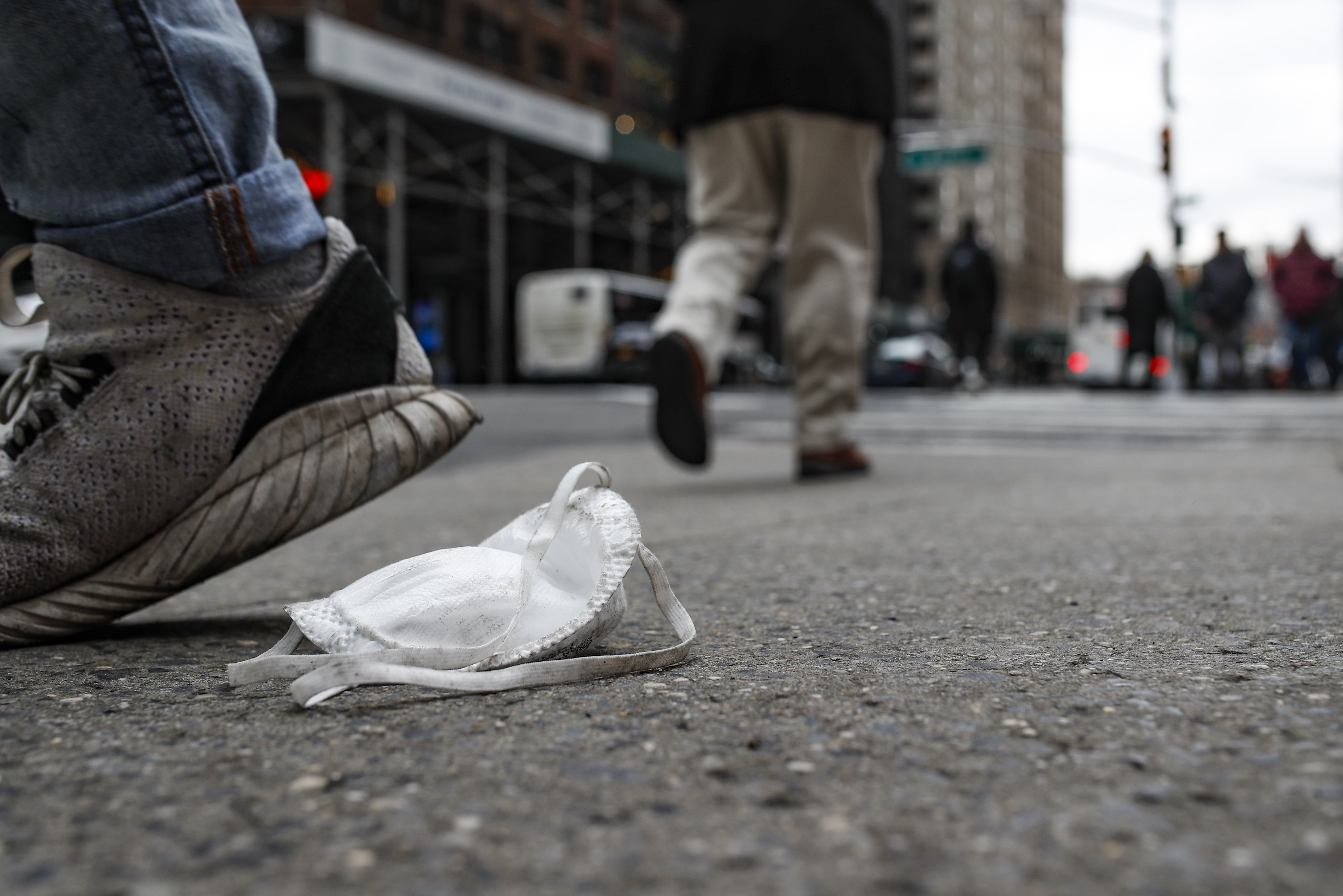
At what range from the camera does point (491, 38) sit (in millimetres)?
28625

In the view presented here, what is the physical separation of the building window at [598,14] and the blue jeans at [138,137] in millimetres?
32367

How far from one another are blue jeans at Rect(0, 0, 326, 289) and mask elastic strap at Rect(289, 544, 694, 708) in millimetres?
614

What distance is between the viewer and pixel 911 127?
49.5 m

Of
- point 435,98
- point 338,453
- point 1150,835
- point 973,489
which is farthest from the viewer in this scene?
point 435,98

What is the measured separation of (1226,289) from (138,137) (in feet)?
47.5

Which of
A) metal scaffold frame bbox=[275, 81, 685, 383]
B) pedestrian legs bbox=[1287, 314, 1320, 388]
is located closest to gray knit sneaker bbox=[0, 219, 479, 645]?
pedestrian legs bbox=[1287, 314, 1320, 388]

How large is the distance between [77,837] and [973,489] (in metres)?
2.85

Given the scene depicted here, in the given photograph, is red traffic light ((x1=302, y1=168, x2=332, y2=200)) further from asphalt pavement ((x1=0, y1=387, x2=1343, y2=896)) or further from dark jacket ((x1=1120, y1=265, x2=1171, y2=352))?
dark jacket ((x1=1120, y1=265, x2=1171, y2=352))

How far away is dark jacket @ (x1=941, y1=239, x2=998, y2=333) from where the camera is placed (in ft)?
43.5

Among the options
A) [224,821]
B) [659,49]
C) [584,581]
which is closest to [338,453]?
[584,581]

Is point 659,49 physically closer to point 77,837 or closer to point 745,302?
point 745,302

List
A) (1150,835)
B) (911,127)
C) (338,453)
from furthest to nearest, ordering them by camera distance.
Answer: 1. (911,127)
2. (338,453)
3. (1150,835)

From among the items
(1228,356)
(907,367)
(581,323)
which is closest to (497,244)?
(581,323)

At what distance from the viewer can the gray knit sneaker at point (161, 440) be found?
1391 mm
